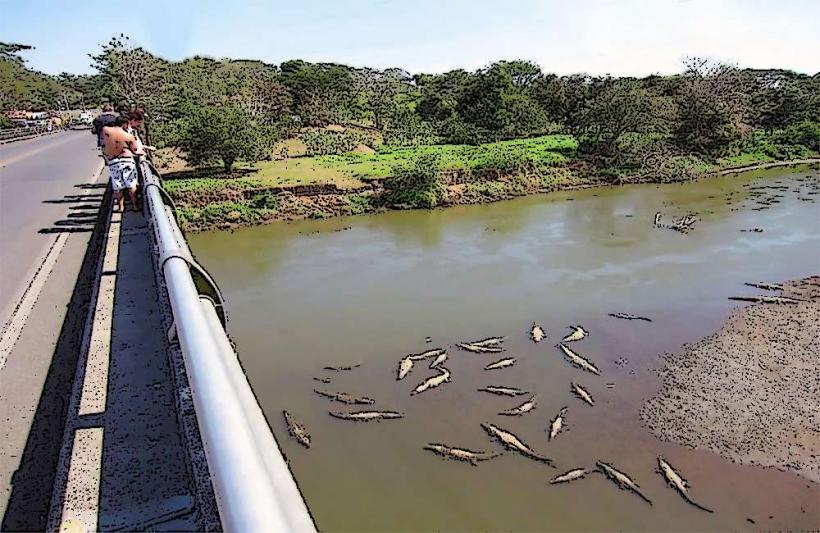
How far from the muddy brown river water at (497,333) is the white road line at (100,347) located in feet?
12.1

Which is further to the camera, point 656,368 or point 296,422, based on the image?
point 656,368

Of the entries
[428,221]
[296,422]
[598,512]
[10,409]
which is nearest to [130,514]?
[10,409]

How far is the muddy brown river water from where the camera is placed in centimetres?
700

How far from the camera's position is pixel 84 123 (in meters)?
44.4

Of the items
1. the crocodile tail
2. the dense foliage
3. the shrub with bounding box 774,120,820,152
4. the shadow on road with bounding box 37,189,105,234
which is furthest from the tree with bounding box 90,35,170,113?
the shrub with bounding box 774,120,820,152

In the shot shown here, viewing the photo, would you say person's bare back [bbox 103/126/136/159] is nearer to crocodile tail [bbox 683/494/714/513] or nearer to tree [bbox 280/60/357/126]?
crocodile tail [bbox 683/494/714/513]

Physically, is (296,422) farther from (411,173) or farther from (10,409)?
(411,173)

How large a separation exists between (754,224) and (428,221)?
10711 mm

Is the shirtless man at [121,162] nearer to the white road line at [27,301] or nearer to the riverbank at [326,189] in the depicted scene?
the white road line at [27,301]

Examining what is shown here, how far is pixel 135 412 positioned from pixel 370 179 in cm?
2187

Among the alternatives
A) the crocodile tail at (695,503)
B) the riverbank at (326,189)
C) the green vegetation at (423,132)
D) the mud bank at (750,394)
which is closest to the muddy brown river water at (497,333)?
the crocodile tail at (695,503)

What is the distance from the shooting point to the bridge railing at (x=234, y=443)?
3.86ft

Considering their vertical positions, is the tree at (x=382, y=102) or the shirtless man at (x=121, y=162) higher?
the tree at (x=382, y=102)

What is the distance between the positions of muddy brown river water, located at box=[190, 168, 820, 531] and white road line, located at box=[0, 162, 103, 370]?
3.59 m
